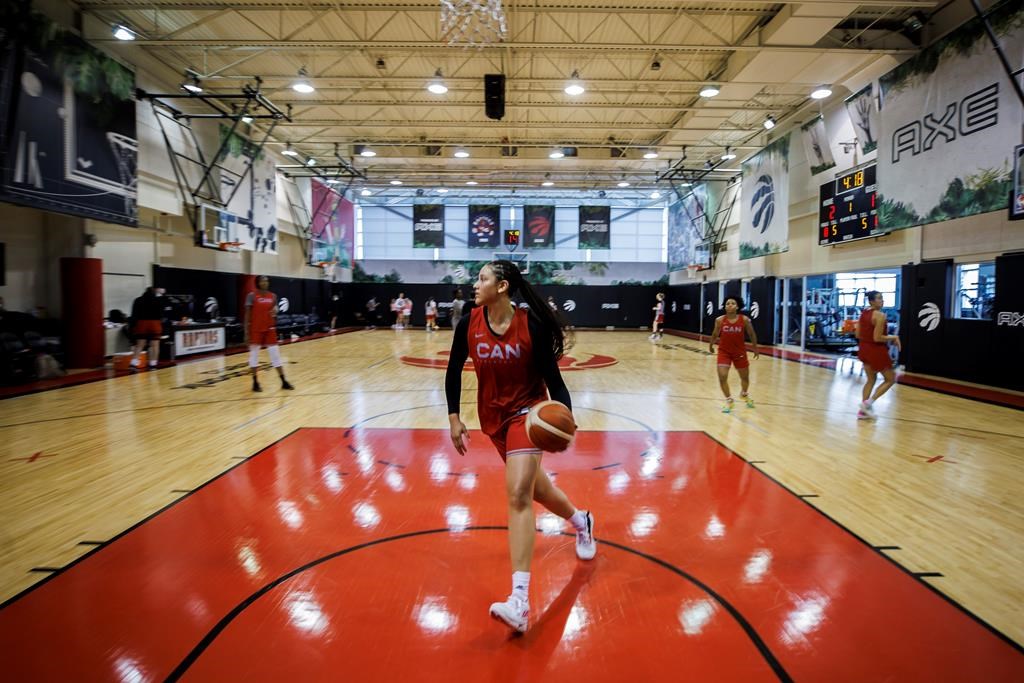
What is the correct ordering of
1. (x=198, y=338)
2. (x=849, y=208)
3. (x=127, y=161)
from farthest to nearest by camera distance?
(x=198, y=338)
(x=849, y=208)
(x=127, y=161)

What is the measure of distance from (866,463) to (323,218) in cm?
2232

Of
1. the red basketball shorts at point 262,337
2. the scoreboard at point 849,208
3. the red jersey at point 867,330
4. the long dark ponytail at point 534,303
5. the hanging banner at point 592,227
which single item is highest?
the hanging banner at point 592,227

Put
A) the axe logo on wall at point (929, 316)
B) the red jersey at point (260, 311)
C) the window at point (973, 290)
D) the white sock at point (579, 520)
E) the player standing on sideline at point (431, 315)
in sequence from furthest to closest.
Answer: the player standing on sideline at point (431, 315), the axe logo on wall at point (929, 316), the window at point (973, 290), the red jersey at point (260, 311), the white sock at point (579, 520)

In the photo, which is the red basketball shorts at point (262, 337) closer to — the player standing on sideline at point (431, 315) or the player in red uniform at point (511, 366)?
the player in red uniform at point (511, 366)

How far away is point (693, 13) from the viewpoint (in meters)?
10.8

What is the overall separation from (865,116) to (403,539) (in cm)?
1340

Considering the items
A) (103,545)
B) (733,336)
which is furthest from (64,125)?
(733,336)

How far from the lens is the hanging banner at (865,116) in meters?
11.4

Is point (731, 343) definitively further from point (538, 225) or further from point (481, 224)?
point (481, 224)

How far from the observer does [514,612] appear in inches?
94.4

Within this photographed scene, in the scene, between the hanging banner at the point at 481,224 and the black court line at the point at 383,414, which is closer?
the black court line at the point at 383,414

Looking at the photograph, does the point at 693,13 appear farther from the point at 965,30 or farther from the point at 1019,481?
the point at 1019,481

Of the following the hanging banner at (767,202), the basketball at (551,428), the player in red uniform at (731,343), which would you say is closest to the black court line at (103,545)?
the basketball at (551,428)

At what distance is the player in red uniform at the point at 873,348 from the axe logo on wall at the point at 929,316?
5031 mm
